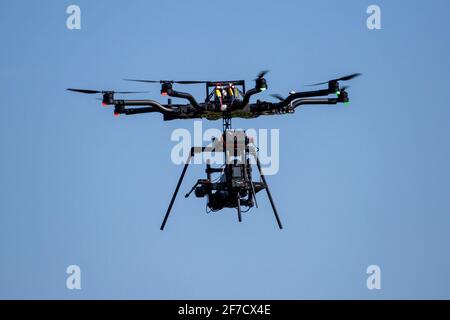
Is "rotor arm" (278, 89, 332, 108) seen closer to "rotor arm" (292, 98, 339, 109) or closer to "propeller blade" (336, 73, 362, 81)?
"propeller blade" (336, 73, 362, 81)

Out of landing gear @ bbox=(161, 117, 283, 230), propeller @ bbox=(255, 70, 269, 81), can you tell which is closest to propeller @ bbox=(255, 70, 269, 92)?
propeller @ bbox=(255, 70, 269, 81)

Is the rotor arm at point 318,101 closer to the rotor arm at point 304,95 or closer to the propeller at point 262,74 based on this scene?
the rotor arm at point 304,95

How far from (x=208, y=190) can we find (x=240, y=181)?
1.40 m

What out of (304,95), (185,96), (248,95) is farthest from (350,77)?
(185,96)

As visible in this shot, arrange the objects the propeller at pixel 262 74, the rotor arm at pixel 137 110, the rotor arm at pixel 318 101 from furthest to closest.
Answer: the rotor arm at pixel 318 101, the rotor arm at pixel 137 110, the propeller at pixel 262 74

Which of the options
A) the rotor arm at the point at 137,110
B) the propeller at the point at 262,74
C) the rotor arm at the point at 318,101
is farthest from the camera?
the rotor arm at the point at 318,101

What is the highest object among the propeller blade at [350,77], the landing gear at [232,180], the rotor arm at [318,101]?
the propeller blade at [350,77]

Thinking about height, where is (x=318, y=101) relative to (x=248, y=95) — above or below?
below

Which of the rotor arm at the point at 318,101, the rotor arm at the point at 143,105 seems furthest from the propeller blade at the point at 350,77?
the rotor arm at the point at 143,105

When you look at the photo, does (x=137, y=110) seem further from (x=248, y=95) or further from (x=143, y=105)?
(x=248, y=95)

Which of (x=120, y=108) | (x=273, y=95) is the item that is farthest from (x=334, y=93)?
(x=120, y=108)

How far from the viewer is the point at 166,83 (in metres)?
53.3

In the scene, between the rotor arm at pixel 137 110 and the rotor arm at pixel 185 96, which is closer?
the rotor arm at pixel 185 96

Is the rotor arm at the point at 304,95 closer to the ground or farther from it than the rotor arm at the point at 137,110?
farther from it
